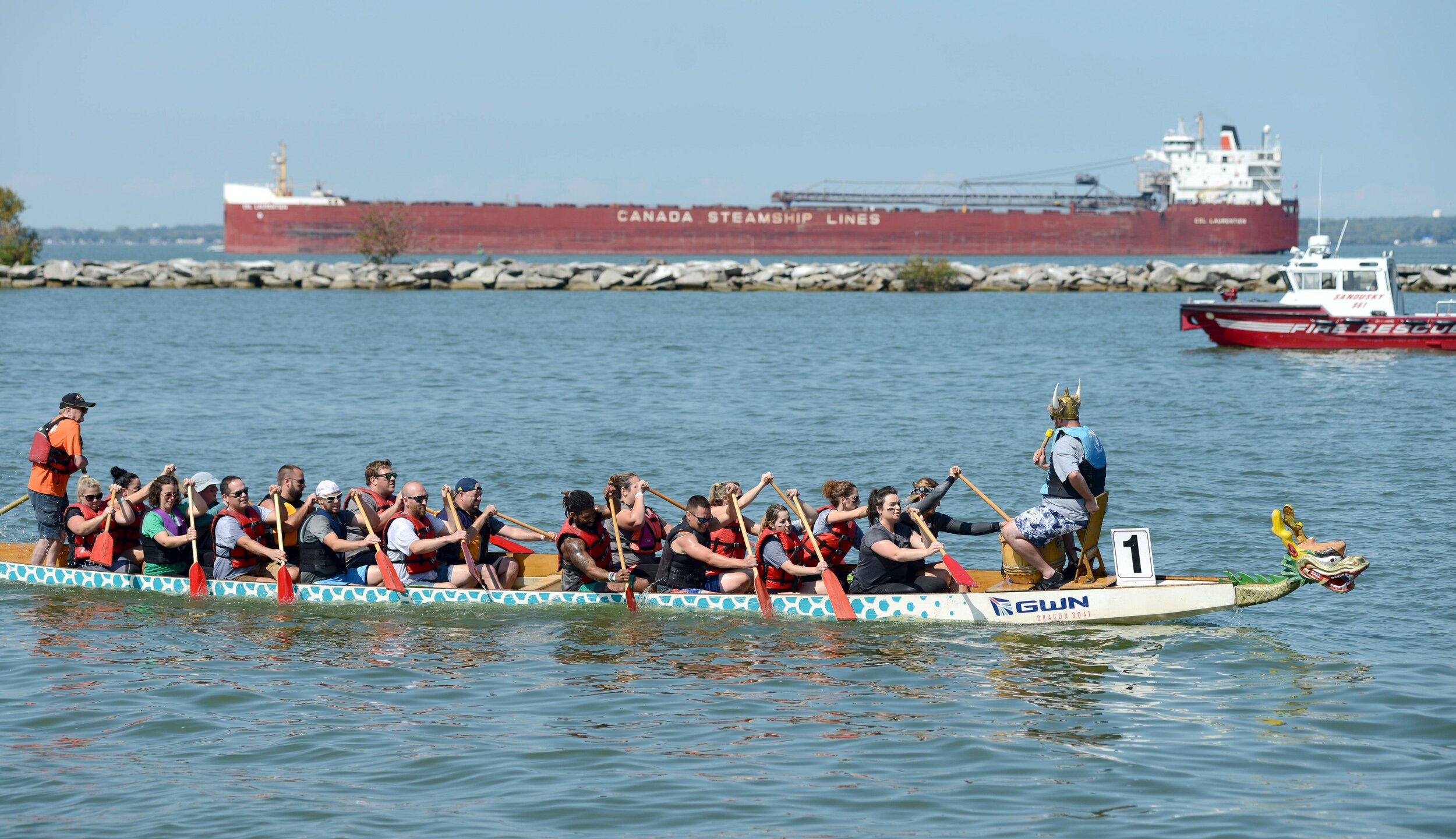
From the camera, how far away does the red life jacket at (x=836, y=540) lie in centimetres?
1135

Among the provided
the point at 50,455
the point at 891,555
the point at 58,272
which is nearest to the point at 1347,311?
the point at 891,555

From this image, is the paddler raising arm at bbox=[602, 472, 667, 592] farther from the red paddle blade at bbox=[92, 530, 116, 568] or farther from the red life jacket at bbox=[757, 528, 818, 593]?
the red paddle blade at bbox=[92, 530, 116, 568]

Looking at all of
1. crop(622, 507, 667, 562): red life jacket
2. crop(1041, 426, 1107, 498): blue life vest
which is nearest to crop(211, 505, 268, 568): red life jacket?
crop(622, 507, 667, 562): red life jacket

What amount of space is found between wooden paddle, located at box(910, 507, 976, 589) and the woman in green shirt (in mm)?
6275

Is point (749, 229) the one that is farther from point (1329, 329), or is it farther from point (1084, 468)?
point (1084, 468)

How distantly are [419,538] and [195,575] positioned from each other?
2.09 meters

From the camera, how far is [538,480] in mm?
19016

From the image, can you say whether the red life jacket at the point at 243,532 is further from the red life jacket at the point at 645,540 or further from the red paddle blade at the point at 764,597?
the red paddle blade at the point at 764,597

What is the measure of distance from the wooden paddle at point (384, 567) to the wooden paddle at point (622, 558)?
74.8 inches

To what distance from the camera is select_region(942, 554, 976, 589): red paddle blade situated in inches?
431

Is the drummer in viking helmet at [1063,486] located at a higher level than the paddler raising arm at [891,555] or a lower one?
higher

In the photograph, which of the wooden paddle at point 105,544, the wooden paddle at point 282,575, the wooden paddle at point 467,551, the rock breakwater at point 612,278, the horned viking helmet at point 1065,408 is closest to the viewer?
the horned viking helmet at point 1065,408

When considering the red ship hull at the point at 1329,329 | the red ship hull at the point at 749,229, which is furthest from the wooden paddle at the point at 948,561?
the red ship hull at the point at 749,229

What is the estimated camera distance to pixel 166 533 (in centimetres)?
1218
